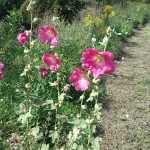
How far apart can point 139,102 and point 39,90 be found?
1.81m

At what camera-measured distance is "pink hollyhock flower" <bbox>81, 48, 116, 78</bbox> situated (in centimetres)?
238

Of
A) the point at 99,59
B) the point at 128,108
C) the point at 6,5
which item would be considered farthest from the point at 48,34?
the point at 6,5

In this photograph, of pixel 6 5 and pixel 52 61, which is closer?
pixel 52 61

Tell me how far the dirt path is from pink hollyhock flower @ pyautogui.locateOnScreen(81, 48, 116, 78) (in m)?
2.14

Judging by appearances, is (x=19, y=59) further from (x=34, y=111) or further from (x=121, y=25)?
(x=121, y=25)

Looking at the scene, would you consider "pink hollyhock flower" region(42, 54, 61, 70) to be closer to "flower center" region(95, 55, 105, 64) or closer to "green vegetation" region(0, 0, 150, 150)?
"green vegetation" region(0, 0, 150, 150)

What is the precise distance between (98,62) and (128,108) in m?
3.42

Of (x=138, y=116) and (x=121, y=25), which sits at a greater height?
(x=138, y=116)

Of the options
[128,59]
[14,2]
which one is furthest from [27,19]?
[128,59]

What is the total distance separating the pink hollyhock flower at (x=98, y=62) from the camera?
2375 mm

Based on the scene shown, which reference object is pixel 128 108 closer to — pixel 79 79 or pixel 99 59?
pixel 79 79

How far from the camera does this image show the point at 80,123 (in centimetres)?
279

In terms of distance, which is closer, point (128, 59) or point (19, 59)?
point (19, 59)

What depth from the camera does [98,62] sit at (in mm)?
2428
